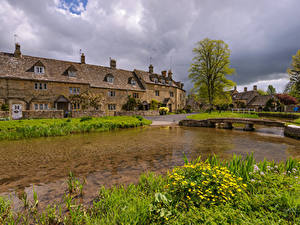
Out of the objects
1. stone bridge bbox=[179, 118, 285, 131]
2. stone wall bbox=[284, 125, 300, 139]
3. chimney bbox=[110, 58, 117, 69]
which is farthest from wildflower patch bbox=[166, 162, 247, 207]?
chimney bbox=[110, 58, 117, 69]

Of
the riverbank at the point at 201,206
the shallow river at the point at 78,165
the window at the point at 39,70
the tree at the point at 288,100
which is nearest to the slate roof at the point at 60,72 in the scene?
the window at the point at 39,70

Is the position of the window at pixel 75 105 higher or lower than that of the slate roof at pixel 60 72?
lower

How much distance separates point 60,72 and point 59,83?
2712mm

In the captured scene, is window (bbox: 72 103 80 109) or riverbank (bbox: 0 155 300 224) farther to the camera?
window (bbox: 72 103 80 109)

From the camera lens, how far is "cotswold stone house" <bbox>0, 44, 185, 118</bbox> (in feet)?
74.0

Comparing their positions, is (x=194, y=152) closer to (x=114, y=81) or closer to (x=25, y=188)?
(x=25, y=188)

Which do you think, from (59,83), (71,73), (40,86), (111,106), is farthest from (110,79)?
(40,86)

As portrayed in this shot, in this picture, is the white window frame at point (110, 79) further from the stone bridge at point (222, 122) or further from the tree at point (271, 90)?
the tree at point (271, 90)

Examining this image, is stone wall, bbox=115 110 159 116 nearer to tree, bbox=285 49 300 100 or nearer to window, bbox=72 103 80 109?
window, bbox=72 103 80 109

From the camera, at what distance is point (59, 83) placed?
25938mm

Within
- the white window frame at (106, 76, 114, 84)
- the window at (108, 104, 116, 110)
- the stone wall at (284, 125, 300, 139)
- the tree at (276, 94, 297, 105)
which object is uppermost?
the white window frame at (106, 76, 114, 84)

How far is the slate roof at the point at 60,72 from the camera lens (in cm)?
2303

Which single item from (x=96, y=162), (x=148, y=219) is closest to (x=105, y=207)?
(x=148, y=219)

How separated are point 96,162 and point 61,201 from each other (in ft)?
10.9
